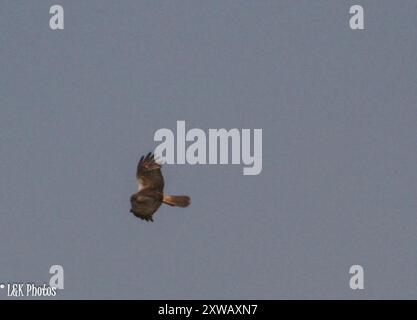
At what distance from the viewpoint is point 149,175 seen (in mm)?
5516

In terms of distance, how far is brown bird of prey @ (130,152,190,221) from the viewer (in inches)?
216

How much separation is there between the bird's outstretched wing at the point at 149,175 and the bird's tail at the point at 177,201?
0.07 metres

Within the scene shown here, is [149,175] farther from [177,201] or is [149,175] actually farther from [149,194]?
[177,201]

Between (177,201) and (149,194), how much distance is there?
0.16m

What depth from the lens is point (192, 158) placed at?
555 cm

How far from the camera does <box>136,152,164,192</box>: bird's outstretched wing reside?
5.51m

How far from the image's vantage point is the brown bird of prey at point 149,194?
18.0 ft

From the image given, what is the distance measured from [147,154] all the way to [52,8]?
103cm

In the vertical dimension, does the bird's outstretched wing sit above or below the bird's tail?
above

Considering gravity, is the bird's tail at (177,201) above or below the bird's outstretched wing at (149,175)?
below

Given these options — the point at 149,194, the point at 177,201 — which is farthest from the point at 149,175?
A: the point at 177,201

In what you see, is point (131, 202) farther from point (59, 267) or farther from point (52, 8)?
point (52, 8)
